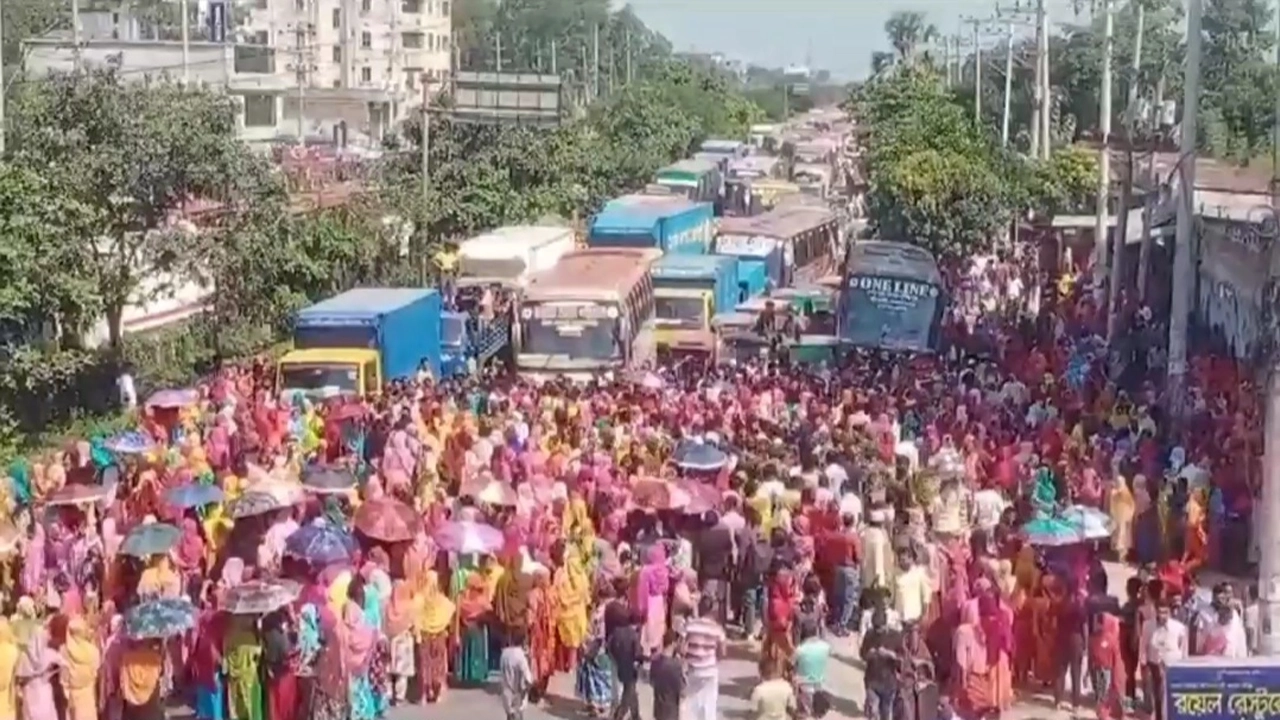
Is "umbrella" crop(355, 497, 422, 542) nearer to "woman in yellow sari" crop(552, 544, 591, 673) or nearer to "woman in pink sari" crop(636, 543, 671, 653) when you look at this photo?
"woman in yellow sari" crop(552, 544, 591, 673)

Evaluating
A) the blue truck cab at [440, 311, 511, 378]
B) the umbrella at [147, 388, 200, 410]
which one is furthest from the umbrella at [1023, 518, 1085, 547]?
the blue truck cab at [440, 311, 511, 378]

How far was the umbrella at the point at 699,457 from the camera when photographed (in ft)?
64.3

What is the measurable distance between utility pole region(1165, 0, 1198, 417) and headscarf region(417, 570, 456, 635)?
1135 cm

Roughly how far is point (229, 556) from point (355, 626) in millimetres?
2836

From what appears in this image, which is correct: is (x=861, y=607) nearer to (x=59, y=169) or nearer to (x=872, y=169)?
(x=59, y=169)

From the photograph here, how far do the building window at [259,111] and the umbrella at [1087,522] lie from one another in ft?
213

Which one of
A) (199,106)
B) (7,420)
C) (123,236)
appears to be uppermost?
(199,106)

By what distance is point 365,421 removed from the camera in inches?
938

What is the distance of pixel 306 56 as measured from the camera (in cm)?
10738

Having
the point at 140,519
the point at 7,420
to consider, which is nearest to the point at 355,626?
the point at 140,519

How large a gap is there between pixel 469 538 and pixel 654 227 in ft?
96.3

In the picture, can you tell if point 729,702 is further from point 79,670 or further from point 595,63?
point 595,63

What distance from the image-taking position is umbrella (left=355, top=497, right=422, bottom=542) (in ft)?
50.8

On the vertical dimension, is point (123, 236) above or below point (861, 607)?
above
